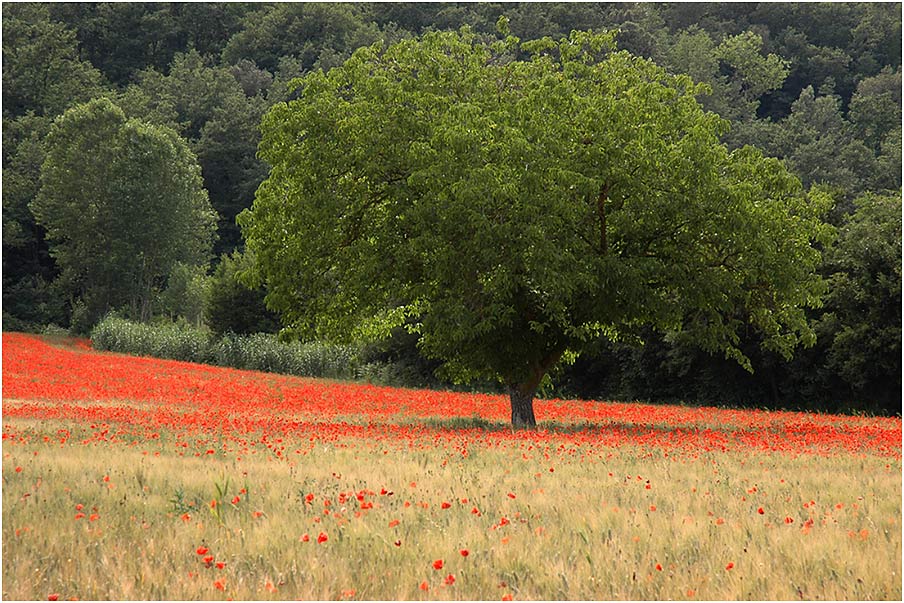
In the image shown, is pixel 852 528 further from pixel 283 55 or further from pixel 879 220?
pixel 283 55

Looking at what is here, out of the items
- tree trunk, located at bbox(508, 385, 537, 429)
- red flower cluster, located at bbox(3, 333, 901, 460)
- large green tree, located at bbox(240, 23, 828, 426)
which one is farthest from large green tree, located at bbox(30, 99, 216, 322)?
tree trunk, located at bbox(508, 385, 537, 429)

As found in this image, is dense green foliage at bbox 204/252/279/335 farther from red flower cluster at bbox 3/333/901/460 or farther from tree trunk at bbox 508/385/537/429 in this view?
tree trunk at bbox 508/385/537/429

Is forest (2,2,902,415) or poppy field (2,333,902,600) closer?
poppy field (2,333,902,600)

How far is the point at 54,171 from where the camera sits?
70500 millimetres

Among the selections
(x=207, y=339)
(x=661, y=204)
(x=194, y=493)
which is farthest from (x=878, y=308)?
(x=207, y=339)

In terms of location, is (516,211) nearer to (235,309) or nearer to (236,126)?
(235,309)

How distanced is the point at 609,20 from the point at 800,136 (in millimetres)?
18792

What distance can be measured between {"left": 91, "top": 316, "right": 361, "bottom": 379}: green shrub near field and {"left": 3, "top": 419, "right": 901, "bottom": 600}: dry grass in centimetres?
2709

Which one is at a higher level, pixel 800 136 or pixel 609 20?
pixel 609 20

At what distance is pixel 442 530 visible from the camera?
823 cm

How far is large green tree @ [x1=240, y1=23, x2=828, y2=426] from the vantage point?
18375 mm

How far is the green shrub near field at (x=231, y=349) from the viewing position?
146 feet

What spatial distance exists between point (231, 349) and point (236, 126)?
43294 millimetres

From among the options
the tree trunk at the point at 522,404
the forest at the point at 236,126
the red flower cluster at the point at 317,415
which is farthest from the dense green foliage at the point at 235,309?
the tree trunk at the point at 522,404
